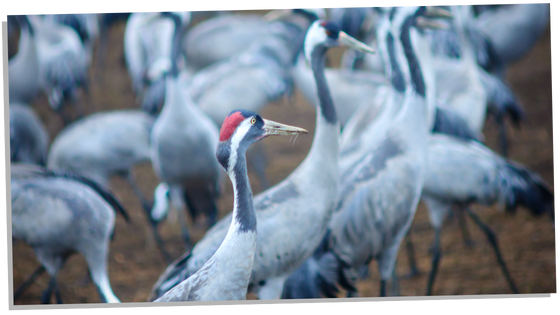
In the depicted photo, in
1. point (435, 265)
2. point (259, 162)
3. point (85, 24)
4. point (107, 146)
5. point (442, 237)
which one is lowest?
point (442, 237)

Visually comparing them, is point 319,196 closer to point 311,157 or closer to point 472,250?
point 311,157

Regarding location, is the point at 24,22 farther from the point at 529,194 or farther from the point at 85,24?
the point at 529,194

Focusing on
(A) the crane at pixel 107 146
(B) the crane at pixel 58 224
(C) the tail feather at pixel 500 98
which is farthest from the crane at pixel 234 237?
(C) the tail feather at pixel 500 98

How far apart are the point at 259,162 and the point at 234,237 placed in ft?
4.21

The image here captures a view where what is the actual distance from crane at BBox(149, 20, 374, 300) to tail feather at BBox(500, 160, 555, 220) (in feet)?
3.16

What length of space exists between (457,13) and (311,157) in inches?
52.4

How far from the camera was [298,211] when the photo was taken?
1897mm

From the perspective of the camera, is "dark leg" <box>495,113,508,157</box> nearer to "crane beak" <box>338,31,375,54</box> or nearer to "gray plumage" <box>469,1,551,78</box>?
"gray plumage" <box>469,1,551,78</box>

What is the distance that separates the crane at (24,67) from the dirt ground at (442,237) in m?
0.11

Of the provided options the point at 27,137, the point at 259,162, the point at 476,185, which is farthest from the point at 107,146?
the point at 476,185

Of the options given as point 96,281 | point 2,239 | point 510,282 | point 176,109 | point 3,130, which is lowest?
point 510,282

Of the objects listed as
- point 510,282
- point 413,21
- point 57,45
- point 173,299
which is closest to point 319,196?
point 173,299

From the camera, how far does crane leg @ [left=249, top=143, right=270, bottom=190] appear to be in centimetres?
276

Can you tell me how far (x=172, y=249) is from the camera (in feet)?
9.18
